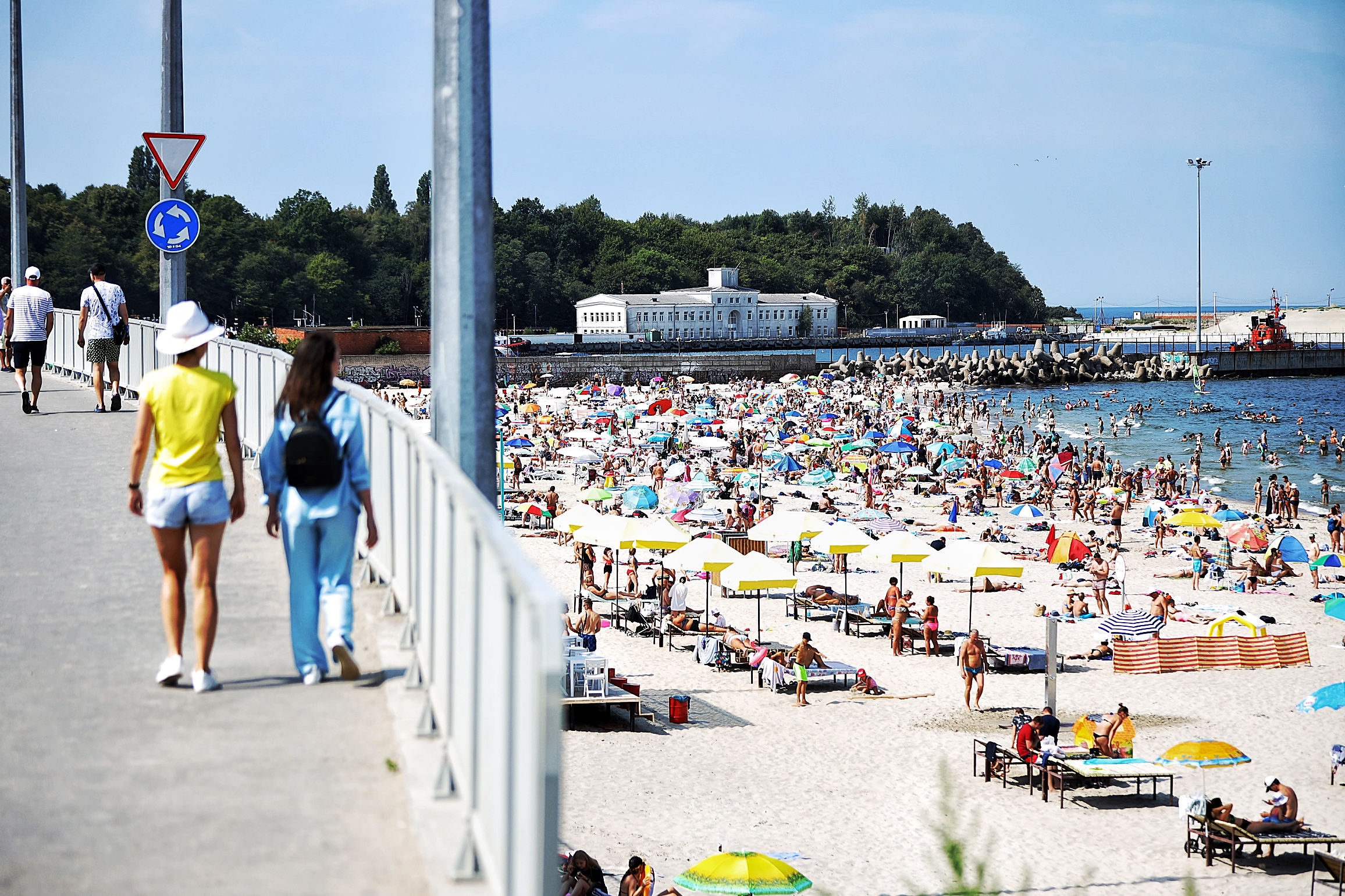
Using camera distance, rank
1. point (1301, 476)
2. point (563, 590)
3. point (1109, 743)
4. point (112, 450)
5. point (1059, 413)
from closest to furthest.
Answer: point (112, 450)
point (1109, 743)
point (563, 590)
point (1301, 476)
point (1059, 413)

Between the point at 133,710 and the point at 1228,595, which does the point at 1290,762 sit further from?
the point at 133,710

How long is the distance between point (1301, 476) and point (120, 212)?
2934 inches

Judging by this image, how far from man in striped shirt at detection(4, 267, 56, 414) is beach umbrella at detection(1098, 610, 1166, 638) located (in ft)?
48.2

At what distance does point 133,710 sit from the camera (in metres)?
4.82

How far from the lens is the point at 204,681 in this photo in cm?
498

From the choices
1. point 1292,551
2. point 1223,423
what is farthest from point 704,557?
point 1223,423

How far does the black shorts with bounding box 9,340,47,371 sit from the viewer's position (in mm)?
13570

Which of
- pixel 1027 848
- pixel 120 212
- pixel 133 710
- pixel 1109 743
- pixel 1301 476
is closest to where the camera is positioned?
pixel 133 710

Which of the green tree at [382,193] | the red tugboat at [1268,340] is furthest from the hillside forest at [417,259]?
the red tugboat at [1268,340]

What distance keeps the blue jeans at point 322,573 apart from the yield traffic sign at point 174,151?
6.59 metres

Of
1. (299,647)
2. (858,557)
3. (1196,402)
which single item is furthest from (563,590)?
(1196,402)

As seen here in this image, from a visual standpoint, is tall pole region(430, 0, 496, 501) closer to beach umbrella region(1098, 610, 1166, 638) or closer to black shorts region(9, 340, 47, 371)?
black shorts region(9, 340, 47, 371)

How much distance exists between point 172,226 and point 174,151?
0.61m

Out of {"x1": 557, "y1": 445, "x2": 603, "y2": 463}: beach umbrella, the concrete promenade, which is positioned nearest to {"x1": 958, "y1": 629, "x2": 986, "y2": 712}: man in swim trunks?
the concrete promenade
